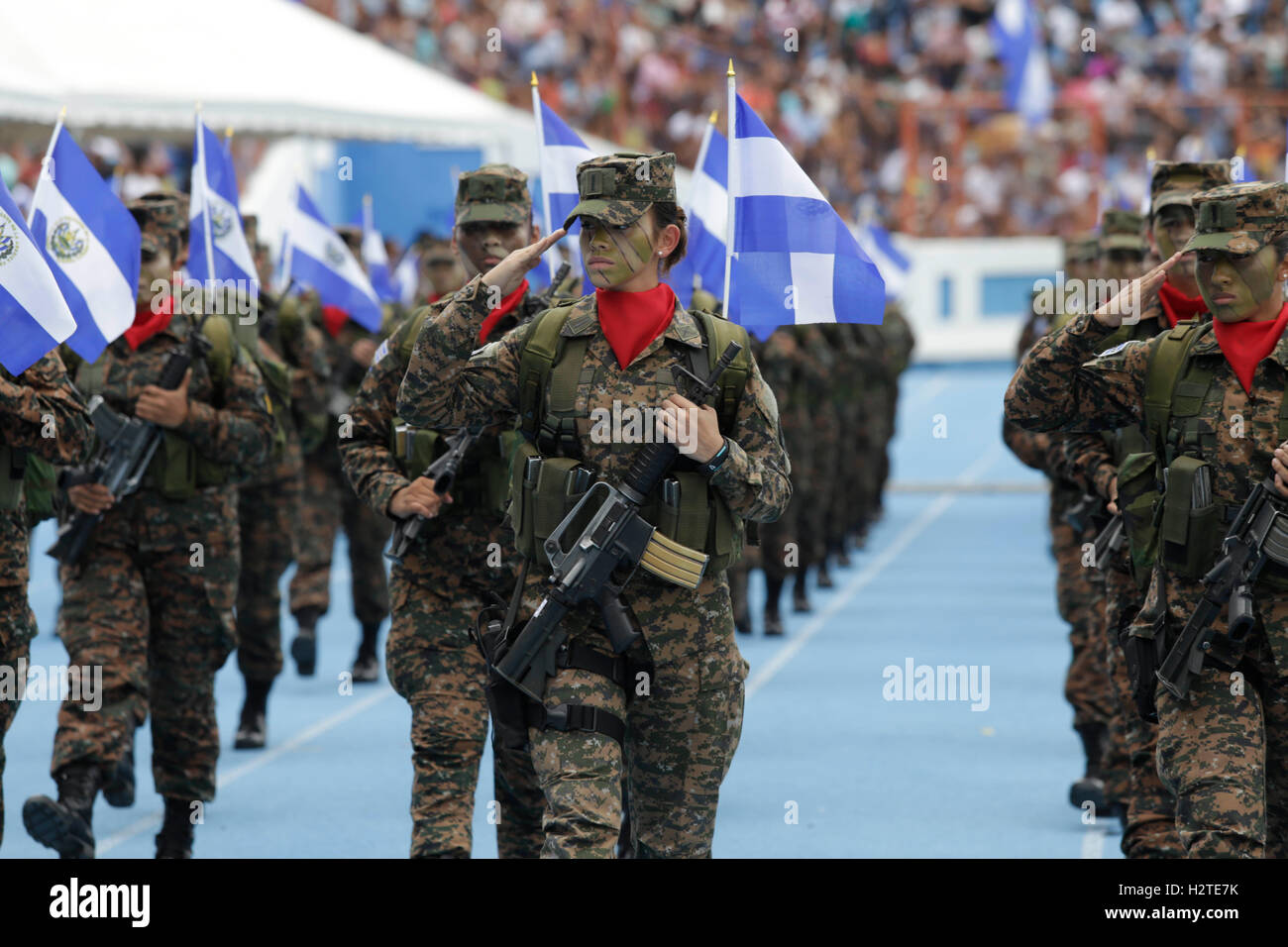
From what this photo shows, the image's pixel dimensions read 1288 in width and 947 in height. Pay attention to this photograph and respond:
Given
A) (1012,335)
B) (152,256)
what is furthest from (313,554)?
(1012,335)

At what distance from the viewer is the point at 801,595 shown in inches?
574

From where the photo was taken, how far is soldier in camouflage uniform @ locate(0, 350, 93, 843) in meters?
6.05

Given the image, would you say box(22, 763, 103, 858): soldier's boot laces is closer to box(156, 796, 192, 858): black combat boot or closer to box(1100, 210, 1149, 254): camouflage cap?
box(156, 796, 192, 858): black combat boot

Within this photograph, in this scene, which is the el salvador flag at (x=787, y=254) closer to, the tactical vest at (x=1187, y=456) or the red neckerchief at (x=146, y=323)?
the tactical vest at (x=1187, y=456)

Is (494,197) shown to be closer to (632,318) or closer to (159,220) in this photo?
(632,318)

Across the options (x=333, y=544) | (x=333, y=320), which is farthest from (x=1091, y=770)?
(x=333, y=320)

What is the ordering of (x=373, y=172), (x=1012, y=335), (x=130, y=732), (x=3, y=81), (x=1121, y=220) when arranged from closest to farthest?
(x=130, y=732), (x=1121, y=220), (x=3, y=81), (x=373, y=172), (x=1012, y=335)

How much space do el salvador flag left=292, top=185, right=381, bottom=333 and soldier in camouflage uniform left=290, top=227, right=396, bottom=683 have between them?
483 mm

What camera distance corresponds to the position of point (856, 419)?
658 inches

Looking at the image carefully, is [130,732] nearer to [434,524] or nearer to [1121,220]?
[434,524]

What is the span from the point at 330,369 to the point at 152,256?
391cm

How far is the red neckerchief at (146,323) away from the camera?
7.38 meters

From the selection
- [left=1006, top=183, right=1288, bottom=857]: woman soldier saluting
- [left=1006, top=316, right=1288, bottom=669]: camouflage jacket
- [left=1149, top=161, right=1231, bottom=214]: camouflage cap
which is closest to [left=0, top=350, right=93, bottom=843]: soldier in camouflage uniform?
[left=1006, top=316, right=1288, bottom=669]: camouflage jacket

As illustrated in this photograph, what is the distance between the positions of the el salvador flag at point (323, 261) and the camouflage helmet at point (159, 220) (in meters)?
3.25
